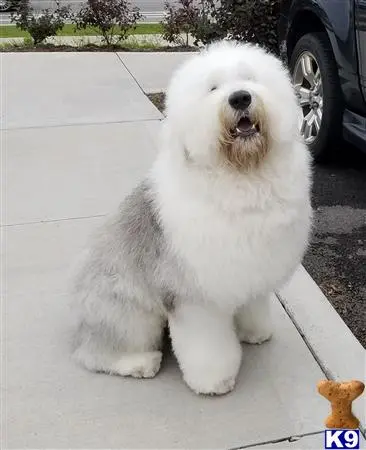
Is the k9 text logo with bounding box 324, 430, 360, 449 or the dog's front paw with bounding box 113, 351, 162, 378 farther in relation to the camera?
the dog's front paw with bounding box 113, 351, 162, 378

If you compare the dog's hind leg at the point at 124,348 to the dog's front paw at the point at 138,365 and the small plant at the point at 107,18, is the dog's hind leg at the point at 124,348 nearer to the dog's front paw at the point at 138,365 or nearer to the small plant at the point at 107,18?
the dog's front paw at the point at 138,365

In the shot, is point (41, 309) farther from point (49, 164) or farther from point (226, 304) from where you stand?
point (49, 164)

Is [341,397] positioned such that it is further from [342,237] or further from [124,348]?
[342,237]

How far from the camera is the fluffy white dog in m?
2.09

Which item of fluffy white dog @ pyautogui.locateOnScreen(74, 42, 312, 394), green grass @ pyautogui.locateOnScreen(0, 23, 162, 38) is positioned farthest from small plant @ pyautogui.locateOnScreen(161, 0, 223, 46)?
fluffy white dog @ pyautogui.locateOnScreen(74, 42, 312, 394)

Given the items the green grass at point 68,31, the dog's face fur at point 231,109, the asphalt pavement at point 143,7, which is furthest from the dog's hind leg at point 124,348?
the asphalt pavement at point 143,7

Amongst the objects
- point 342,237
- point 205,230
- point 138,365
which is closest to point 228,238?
point 205,230

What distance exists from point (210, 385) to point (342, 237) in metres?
1.71

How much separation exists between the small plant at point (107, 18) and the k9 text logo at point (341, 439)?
779cm

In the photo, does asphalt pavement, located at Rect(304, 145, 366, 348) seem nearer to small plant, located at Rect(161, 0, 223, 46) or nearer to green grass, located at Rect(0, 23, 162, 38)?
small plant, located at Rect(161, 0, 223, 46)

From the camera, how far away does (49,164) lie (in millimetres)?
5008

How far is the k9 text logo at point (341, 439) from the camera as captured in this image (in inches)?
77.5

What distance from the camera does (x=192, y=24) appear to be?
764 centimetres

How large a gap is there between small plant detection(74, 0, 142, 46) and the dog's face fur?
716 centimetres
